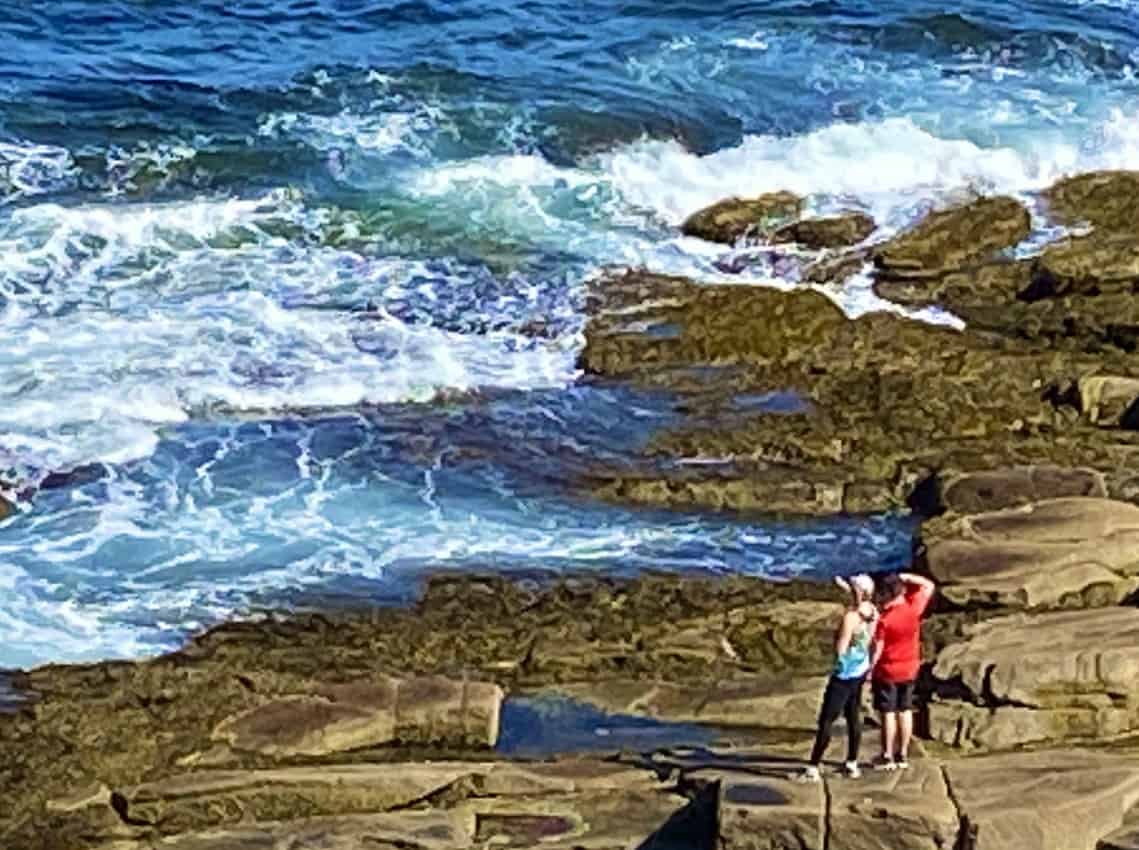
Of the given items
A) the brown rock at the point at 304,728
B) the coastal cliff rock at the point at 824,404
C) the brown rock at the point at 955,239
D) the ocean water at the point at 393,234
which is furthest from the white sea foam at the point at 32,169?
the brown rock at the point at 304,728

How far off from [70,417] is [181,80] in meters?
14.3

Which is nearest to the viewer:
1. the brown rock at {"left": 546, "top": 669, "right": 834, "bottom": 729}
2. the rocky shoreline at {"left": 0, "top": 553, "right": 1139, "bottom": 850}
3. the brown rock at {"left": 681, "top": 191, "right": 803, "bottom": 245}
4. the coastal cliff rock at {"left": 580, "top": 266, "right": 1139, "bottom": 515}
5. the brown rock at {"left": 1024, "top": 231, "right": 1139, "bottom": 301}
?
the rocky shoreline at {"left": 0, "top": 553, "right": 1139, "bottom": 850}

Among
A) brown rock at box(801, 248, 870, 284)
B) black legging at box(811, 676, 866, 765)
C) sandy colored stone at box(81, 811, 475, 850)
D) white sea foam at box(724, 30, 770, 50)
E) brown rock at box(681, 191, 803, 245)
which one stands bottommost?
sandy colored stone at box(81, 811, 475, 850)

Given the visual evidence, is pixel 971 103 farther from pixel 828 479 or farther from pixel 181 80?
pixel 828 479

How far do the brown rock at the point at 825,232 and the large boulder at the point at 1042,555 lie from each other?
9828mm

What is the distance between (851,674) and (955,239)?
1427cm

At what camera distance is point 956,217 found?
105 feet

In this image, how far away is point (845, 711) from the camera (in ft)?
59.9

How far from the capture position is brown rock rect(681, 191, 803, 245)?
3253cm

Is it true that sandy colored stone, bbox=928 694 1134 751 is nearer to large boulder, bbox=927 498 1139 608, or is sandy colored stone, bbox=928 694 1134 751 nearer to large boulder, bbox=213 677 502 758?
large boulder, bbox=927 498 1139 608

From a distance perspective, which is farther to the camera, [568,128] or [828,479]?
[568,128]

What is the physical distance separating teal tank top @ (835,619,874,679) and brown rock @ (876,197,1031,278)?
12.9 metres

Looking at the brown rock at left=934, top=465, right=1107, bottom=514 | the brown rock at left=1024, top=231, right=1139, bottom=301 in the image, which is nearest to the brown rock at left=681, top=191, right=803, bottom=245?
the brown rock at left=1024, top=231, right=1139, bottom=301

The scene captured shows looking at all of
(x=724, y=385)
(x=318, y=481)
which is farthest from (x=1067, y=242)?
(x=318, y=481)
